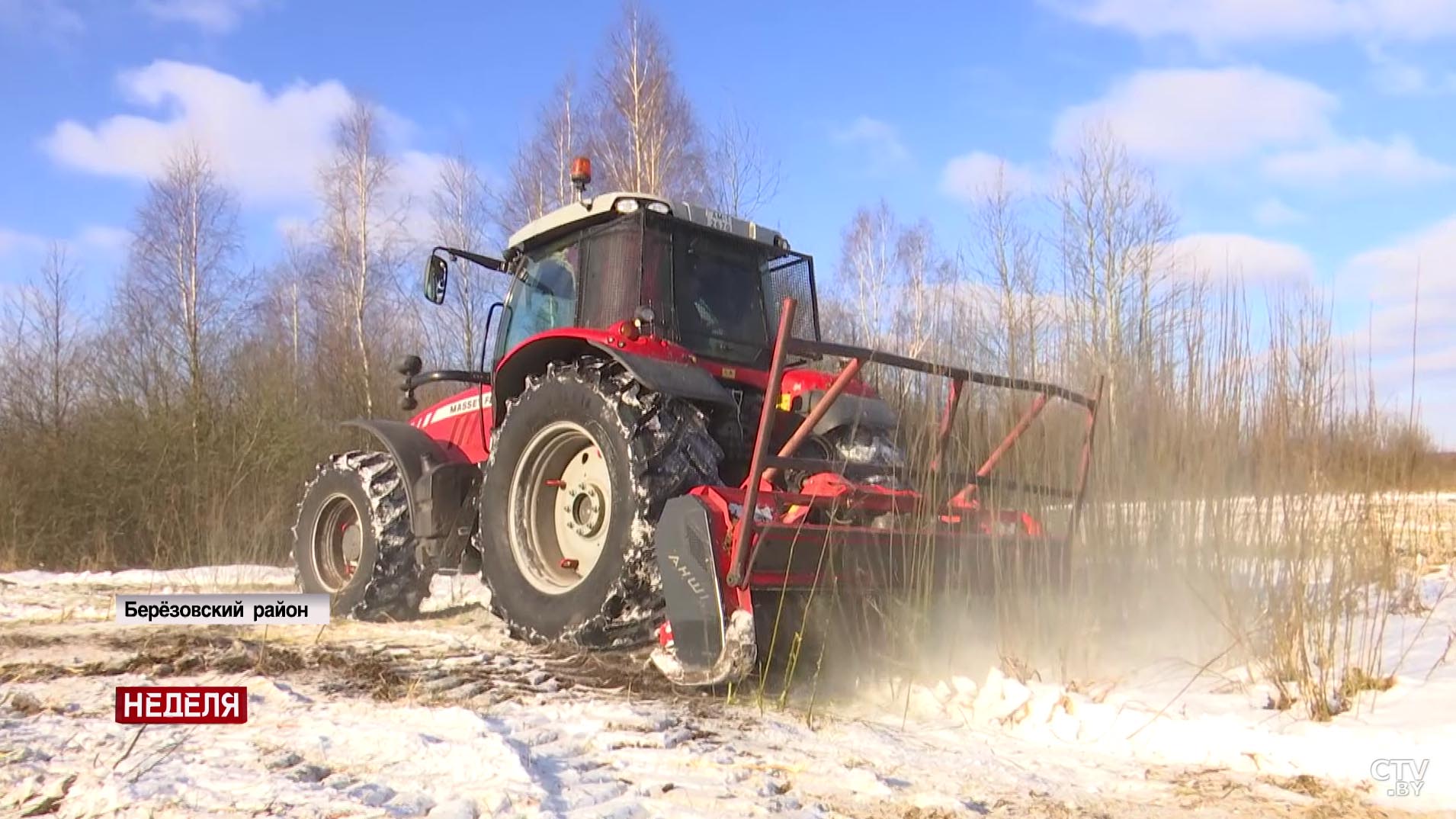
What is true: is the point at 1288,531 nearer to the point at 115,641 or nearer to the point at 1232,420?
the point at 1232,420

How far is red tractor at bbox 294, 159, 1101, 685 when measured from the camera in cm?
333

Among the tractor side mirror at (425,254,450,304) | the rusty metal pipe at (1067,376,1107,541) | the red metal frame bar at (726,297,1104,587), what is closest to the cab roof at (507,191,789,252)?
the tractor side mirror at (425,254,450,304)

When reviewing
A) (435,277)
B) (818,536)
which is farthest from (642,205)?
(818,536)

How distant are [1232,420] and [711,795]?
9.29 ft

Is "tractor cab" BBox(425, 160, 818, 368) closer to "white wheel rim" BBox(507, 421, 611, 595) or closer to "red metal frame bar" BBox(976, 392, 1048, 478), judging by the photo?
"white wheel rim" BBox(507, 421, 611, 595)

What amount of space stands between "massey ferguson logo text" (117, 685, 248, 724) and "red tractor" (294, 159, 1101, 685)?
1252 mm

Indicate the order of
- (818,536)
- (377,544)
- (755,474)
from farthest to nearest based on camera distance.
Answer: (377,544), (818,536), (755,474)

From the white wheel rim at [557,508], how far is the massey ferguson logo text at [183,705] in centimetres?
142

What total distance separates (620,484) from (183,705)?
1606 mm

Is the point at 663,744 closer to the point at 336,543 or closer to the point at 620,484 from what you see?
the point at 620,484

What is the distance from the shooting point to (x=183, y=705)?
9.34ft

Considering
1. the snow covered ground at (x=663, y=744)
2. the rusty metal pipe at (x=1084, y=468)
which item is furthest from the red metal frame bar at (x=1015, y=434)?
the snow covered ground at (x=663, y=744)

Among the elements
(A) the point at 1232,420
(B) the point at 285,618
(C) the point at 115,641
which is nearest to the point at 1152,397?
(A) the point at 1232,420

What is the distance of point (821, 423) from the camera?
4348 mm
